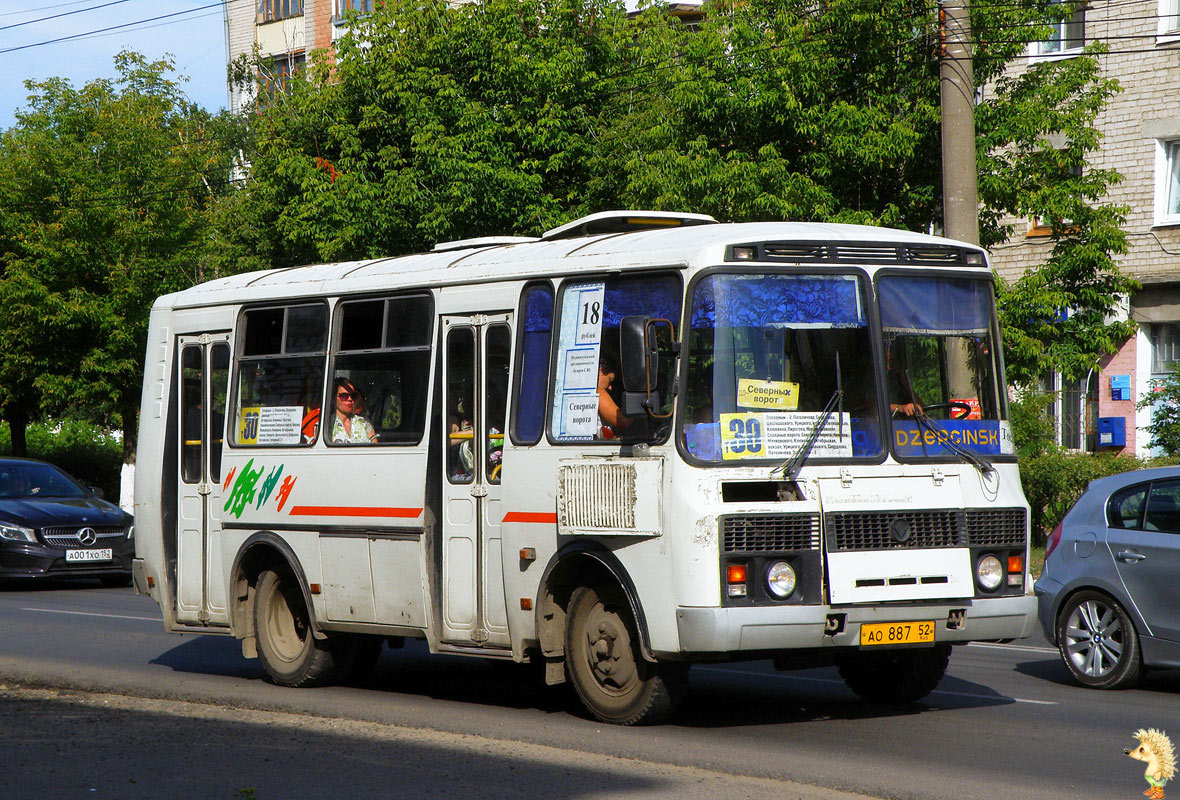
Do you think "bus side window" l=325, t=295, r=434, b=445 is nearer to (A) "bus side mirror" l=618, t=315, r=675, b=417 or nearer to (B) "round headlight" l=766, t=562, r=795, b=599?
(A) "bus side mirror" l=618, t=315, r=675, b=417

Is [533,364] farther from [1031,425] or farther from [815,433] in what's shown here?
[1031,425]

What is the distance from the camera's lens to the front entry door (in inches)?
380

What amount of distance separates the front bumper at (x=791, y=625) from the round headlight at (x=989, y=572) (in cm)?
18

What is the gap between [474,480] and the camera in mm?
9781

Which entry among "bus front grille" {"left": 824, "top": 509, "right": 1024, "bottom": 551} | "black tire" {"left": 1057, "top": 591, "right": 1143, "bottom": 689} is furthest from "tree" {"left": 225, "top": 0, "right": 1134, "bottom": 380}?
"bus front grille" {"left": 824, "top": 509, "right": 1024, "bottom": 551}

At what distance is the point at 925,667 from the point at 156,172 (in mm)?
27245

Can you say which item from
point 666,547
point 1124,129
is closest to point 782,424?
point 666,547

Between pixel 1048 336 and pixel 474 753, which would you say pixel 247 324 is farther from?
pixel 1048 336

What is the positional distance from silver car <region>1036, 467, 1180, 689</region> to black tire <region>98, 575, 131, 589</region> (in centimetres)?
1430

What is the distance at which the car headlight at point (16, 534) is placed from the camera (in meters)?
20.1

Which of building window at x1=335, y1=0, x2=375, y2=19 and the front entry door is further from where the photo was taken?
building window at x1=335, y1=0, x2=375, y2=19

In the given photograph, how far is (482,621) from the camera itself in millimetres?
9711

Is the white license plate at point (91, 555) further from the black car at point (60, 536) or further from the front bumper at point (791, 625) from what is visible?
the front bumper at point (791, 625)

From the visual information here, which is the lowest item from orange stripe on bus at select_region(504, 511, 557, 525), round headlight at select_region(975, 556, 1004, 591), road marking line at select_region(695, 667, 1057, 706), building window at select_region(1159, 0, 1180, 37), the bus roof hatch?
road marking line at select_region(695, 667, 1057, 706)
